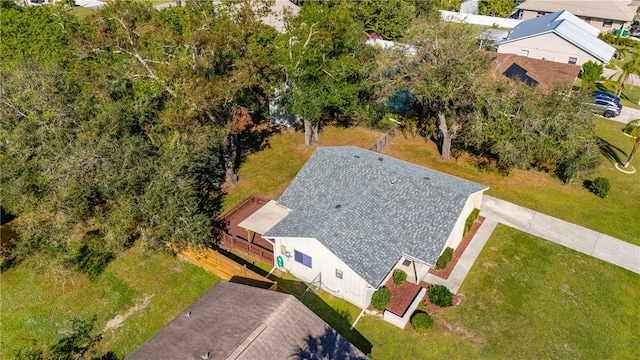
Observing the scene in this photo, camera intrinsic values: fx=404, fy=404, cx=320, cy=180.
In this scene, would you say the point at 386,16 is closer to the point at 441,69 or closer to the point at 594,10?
the point at 441,69

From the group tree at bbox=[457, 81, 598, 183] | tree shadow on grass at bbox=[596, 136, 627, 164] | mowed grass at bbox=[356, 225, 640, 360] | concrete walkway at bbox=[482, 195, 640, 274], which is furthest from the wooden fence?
tree shadow on grass at bbox=[596, 136, 627, 164]

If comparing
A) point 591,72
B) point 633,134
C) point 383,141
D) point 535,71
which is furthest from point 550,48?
point 383,141

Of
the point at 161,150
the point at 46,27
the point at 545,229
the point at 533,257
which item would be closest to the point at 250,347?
the point at 161,150

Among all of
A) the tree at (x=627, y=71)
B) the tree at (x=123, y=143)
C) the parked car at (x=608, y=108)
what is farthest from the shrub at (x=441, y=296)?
the tree at (x=627, y=71)

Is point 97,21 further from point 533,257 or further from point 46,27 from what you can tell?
point 533,257

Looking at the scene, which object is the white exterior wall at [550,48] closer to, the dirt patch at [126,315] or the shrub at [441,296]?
the shrub at [441,296]
